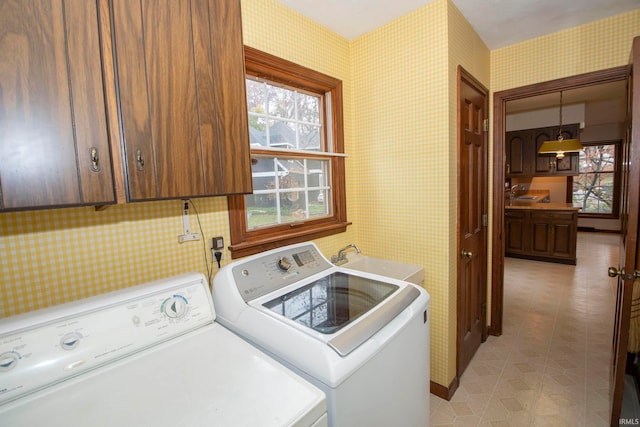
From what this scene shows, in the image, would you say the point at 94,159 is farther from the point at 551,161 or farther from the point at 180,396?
the point at 551,161

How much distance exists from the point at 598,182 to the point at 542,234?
355 cm

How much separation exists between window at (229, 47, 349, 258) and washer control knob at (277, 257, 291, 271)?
8.7 inches

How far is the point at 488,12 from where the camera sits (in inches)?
73.4

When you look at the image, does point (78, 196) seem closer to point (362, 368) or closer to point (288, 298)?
point (288, 298)

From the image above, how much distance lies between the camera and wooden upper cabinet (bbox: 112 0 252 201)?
0.89m

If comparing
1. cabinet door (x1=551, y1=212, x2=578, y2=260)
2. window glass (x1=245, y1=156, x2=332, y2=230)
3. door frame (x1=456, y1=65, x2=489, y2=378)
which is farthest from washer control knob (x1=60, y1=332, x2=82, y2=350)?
cabinet door (x1=551, y1=212, x2=578, y2=260)

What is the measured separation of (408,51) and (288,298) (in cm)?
168

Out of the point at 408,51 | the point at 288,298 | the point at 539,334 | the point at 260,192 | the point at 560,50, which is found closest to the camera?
the point at 288,298

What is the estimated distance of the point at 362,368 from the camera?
3.09 ft

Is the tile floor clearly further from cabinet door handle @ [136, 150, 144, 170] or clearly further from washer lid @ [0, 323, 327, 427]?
cabinet door handle @ [136, 150, 144, 170]

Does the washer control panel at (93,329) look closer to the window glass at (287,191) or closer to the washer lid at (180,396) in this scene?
the washer lid at (180,396)

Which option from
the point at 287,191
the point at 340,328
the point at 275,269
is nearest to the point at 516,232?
the point at 287,191

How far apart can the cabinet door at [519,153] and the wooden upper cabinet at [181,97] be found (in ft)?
19.5

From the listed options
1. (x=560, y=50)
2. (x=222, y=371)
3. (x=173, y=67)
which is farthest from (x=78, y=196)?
(x=560, y=50)
